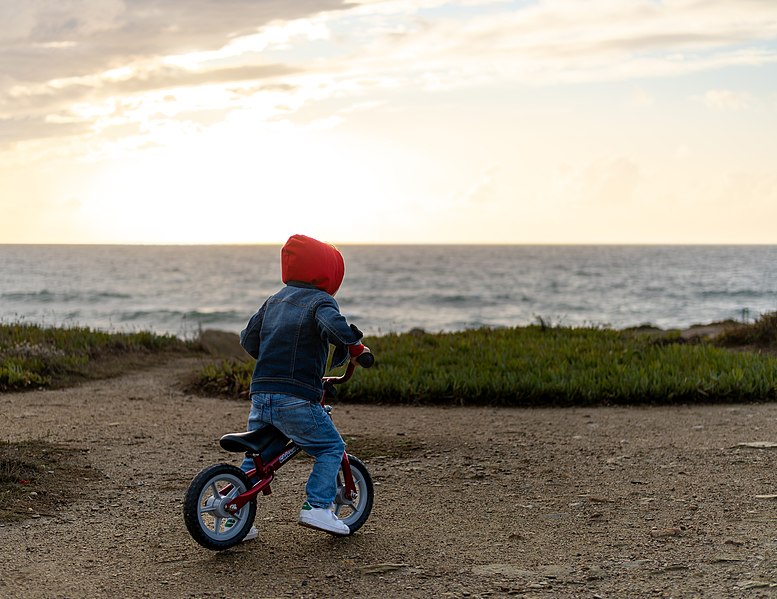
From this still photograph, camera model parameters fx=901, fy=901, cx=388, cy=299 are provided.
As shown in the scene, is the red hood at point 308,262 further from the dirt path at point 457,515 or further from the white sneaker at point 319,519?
the dirt path at point 457,515

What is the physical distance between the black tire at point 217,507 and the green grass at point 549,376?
5.00 meters

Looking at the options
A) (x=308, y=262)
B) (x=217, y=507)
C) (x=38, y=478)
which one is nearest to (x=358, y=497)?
(x=217, y=507)

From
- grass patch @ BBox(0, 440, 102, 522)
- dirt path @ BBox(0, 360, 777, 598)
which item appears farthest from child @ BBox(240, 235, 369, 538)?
grass patch @ BBox(0, 440, 102, 522)

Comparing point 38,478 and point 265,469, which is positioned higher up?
point 265,469

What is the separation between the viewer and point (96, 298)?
1836 inches

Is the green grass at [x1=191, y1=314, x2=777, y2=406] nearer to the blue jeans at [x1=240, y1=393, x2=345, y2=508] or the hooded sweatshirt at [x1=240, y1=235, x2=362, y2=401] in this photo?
the blue jeans at [x1=240, y1=393, x2=345, y2=508]

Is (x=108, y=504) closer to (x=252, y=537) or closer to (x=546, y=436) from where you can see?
(x=252, y=537)

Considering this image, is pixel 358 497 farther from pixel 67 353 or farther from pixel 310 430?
pixel 67 353

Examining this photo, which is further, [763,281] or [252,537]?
[763,281]

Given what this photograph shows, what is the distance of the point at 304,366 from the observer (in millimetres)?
4855

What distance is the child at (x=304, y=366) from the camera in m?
4.84

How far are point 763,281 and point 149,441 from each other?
6059 centimetres

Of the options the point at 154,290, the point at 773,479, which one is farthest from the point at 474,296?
the point at 773,479

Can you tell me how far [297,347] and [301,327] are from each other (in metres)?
0.11
